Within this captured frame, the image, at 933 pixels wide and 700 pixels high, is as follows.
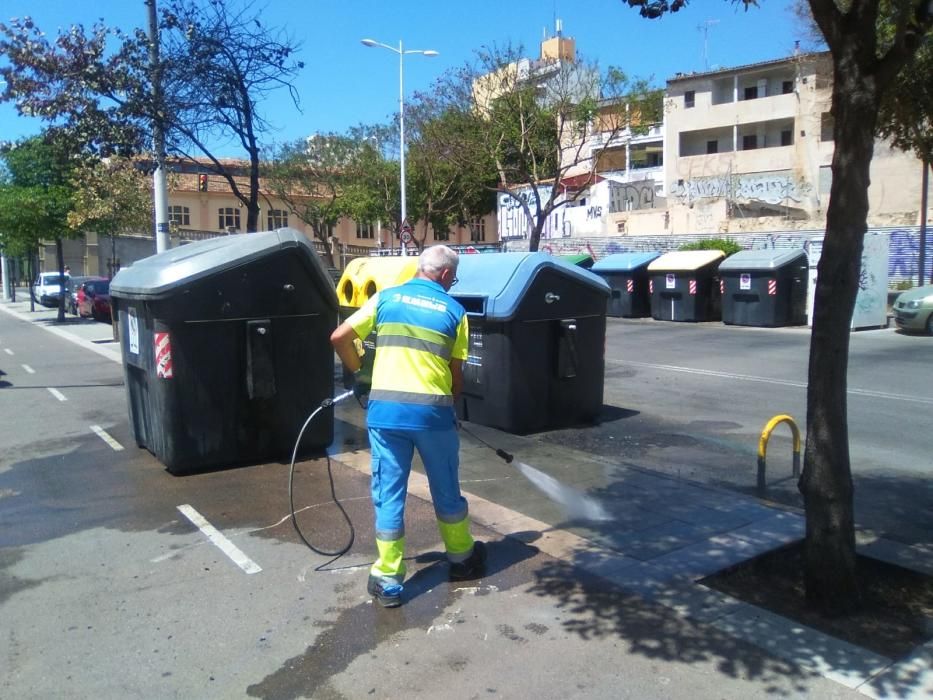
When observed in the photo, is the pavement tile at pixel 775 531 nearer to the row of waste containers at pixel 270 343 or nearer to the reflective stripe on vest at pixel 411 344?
the reflective stripe on vest at pixel 411 344

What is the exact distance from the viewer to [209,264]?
6480 millimetres

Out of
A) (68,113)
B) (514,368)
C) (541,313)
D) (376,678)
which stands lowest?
(376,678)

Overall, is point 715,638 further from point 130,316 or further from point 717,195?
point 717,195

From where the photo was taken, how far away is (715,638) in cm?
384

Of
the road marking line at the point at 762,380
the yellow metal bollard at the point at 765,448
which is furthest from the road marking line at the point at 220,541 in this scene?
the road marking line at the point at 762,380

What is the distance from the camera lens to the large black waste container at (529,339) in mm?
7875

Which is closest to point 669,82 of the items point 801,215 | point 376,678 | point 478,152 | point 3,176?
point 801,215

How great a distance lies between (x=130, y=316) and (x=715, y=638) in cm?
545

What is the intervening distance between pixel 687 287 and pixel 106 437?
16.1 meters

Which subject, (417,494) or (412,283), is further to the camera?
(417,494)

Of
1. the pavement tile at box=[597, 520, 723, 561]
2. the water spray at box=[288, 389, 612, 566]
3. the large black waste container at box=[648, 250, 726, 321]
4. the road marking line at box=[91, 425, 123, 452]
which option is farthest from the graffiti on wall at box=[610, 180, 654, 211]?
the pavement tile at box=[597, 520, 723, 561]

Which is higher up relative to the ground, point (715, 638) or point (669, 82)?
point (669, 82)

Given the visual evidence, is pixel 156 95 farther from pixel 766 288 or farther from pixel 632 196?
pixel 632 196

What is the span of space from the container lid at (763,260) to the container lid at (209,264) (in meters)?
14.9
